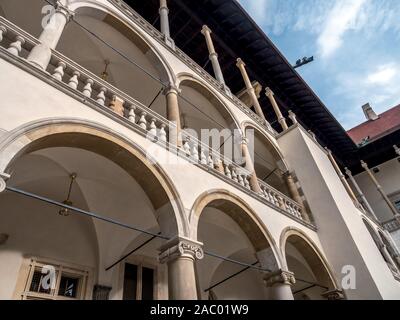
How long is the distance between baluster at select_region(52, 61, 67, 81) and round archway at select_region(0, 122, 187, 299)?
90 cm

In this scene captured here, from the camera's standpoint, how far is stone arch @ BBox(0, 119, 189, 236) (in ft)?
11.9

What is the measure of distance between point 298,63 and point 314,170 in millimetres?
12932

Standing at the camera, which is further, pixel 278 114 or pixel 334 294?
pixel 278 114

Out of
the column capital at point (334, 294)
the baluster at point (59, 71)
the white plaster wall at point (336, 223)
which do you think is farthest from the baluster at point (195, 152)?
the white plaster wall at point (336, 223)

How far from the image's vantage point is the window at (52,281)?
5402 mm

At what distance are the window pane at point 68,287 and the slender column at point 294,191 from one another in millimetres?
6960

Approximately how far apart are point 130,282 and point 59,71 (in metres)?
5.02

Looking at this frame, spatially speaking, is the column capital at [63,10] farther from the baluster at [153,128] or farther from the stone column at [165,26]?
the stone column at [165,26]

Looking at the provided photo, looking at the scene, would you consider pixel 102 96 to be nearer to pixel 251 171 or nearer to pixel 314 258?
pixel 251 171

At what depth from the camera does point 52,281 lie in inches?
223

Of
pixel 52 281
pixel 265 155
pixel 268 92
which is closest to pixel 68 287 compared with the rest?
pixel 52 281

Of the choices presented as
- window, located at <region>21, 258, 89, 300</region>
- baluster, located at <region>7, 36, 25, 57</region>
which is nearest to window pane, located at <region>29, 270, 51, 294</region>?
window, located at <region>21, 258, 89, 300</region>
